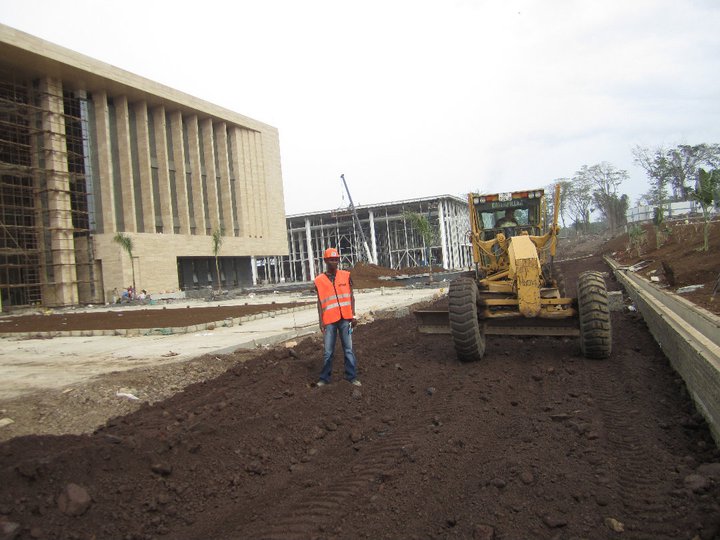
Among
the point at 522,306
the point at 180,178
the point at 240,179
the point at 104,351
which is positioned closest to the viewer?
the point at 522,306

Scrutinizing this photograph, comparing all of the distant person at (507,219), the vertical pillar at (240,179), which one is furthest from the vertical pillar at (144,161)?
the distant person at (507,219)

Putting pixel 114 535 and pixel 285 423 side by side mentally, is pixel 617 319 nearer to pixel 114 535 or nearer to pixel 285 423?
pixel 285 423

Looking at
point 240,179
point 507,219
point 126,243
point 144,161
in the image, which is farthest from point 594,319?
point 240,179

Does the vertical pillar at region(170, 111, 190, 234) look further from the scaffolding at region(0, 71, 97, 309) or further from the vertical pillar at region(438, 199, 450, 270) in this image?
the vertical pillar at region(438, 199, 450, 270)

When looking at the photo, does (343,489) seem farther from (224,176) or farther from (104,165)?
(224,176)

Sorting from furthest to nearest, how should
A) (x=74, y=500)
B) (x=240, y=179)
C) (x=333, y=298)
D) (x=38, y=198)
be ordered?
(x=240, y=179) → (x=38, y=198) → (x=333, y=298) → (x=74, y=500)

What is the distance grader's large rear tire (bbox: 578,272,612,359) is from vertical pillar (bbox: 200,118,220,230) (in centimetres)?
4090

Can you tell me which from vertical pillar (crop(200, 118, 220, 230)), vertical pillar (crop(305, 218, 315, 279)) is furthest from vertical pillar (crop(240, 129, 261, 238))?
vertical pillar (crop(305, 218, 315, 279))

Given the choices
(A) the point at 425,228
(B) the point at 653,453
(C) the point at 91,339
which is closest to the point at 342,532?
(B) the point at 653,453

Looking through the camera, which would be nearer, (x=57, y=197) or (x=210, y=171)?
(x=57, y=197)

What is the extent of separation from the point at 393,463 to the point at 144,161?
131ft

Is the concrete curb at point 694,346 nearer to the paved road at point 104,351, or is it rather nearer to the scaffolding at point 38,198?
the paved road at point 104,351

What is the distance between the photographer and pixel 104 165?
35500 millimetres

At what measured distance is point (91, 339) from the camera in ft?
41.7
